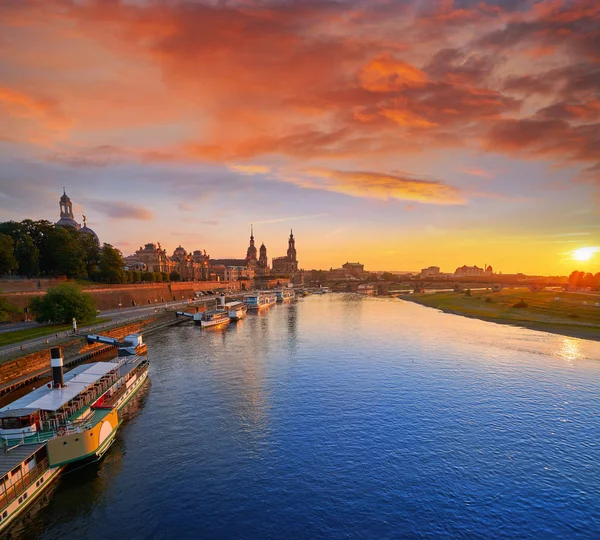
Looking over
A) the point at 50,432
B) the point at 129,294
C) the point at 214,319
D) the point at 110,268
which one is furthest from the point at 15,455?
the point at 110,268

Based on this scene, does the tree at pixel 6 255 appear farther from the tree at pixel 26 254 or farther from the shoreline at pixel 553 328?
the shoreline at pixel 553 328

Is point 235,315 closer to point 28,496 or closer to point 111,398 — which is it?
point 111,398

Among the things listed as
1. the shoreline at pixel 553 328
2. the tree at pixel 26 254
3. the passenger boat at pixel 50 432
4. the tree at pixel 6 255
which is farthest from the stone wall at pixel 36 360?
A: the shoreline at pixel 553 328

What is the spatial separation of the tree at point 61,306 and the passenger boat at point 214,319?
88.7 feet

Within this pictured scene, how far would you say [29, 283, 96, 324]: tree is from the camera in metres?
55.3

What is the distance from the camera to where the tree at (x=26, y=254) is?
84050mm

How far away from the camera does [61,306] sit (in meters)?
55.6

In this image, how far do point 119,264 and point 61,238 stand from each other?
16.7 m

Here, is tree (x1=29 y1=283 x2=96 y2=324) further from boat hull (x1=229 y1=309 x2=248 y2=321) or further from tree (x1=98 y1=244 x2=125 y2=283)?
tree (x1=98 y1=244 x2=125 y2=283)

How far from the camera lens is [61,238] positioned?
90.0 meters

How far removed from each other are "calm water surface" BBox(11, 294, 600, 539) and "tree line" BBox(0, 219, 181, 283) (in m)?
60.6

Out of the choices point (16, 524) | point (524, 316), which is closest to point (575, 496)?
point (16, 524)

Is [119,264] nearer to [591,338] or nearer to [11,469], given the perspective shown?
[11,469]

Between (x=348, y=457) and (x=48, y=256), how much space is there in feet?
310
